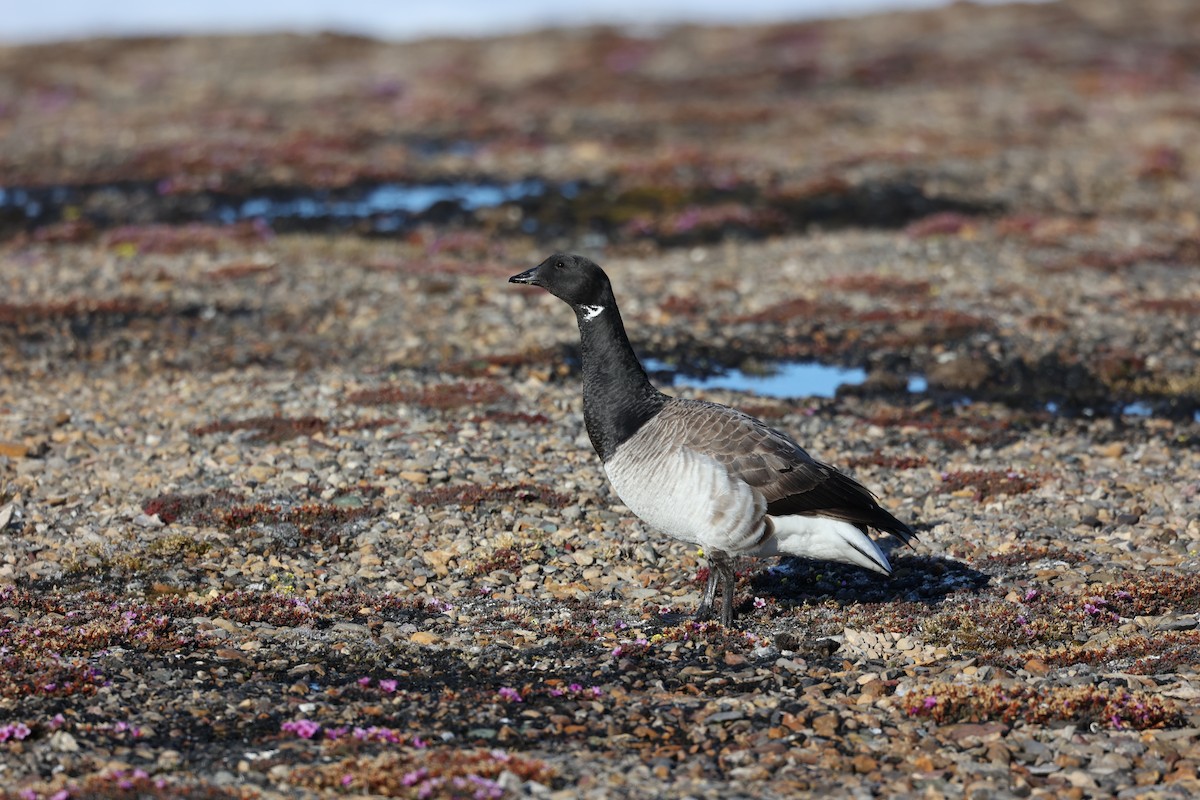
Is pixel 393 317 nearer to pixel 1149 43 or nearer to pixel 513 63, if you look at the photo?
pixel 513 63

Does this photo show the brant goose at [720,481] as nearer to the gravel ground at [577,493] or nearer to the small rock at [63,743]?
the gravel ground at [577,493]

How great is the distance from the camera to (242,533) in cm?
1580

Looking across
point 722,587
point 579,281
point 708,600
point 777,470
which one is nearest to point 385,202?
point 579,281

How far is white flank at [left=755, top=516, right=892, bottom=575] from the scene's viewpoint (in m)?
12.5

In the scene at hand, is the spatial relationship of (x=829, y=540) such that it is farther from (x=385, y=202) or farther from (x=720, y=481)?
(x=385, y=202)

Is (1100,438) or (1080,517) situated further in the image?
(1100,438)

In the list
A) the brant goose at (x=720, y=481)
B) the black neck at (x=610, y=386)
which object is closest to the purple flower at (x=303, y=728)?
the brant goose at (x=720, y=481)

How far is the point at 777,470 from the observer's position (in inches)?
492

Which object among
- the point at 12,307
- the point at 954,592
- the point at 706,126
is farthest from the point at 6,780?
the point at 706,126

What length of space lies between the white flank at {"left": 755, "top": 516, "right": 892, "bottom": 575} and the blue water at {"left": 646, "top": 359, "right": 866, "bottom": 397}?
9.94 m

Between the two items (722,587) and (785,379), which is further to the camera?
(785,379)

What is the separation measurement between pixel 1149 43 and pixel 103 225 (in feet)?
209

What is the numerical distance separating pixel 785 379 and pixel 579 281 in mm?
11199

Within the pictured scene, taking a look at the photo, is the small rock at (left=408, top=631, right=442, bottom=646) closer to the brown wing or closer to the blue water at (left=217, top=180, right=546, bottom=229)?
the brown wing
